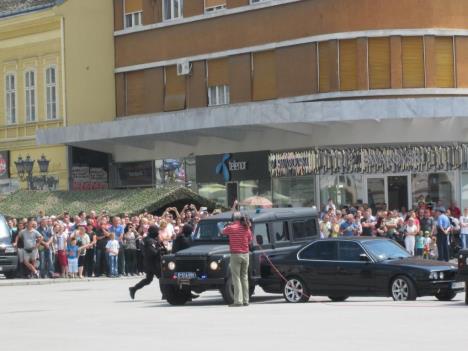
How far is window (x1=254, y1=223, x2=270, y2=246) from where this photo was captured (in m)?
27.7

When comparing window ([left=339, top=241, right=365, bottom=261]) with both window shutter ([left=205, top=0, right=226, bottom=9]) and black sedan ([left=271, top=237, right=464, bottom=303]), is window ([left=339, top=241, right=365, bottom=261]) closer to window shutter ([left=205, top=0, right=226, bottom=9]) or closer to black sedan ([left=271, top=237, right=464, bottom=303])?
black sedan ([left=271, top=237, right=464, bottom=303])

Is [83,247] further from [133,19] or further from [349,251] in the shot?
[133,19]

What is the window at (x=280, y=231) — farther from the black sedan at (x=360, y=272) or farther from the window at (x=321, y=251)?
the window at (x=321, y=251)

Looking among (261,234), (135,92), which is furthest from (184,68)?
(261,234)

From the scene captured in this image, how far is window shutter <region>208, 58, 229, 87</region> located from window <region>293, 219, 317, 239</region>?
2191 centimetres

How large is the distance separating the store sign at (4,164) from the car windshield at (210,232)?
30.9 metres

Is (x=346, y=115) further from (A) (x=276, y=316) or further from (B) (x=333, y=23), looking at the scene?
(A) (x=276, y=316)

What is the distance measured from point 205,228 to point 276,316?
6536 mm

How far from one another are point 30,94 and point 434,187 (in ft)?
66.2

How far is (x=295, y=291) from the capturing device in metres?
26.7

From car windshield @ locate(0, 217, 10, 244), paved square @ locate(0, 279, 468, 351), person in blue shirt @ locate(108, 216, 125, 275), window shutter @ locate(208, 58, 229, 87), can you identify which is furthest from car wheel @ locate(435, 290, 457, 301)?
window shutter @ locate(208, 58, 229, 87)

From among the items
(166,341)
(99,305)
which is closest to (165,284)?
(99,305)

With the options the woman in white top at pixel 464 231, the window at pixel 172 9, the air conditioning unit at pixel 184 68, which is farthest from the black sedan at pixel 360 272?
the window at pixel 172 9

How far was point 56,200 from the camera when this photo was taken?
5219 cm
